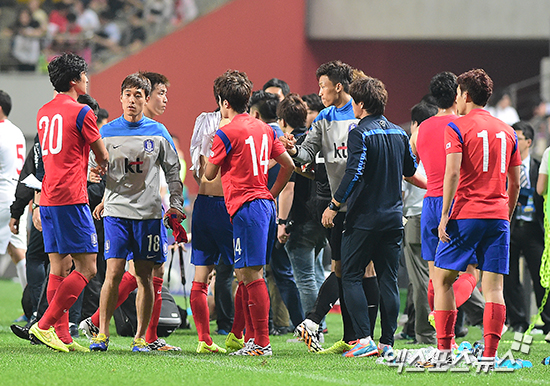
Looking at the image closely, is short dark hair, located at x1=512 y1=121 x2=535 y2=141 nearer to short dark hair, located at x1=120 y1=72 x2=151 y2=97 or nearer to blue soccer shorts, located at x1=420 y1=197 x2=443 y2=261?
blue soccer shorts, located at x1=420 y1=197 x2=443 y2=261

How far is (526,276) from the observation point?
10.5 m

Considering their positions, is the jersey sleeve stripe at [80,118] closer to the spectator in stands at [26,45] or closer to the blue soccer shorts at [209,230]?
the blue soccer shorts at [209,230]

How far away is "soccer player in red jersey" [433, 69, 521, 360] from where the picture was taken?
5551 mm

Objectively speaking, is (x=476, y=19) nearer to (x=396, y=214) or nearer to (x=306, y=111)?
(x=306, y=111)

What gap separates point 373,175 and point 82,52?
44.0 ft

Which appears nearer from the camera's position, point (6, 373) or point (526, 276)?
point (6, 373)

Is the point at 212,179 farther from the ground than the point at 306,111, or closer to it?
closer to it

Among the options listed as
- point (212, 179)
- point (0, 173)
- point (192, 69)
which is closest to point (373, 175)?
point (212, 179)

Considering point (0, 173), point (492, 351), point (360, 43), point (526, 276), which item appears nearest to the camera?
point (492, 351)

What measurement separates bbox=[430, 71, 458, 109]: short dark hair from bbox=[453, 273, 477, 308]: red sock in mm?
1479

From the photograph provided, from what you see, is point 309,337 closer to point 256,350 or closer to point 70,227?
point 256,350

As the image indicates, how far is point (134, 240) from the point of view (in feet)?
21.2

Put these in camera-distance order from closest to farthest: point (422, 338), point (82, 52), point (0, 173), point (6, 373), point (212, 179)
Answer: point (6, 373) → point (212, 179) → point (422, 338) → point (0, 173) → point (82, 52)

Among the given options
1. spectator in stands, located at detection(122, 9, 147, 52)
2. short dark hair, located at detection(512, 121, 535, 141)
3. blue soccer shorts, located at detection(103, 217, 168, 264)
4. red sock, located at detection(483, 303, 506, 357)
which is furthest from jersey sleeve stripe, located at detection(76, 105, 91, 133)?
spectator in stands, located at detection(122, 9, 147, 52)
